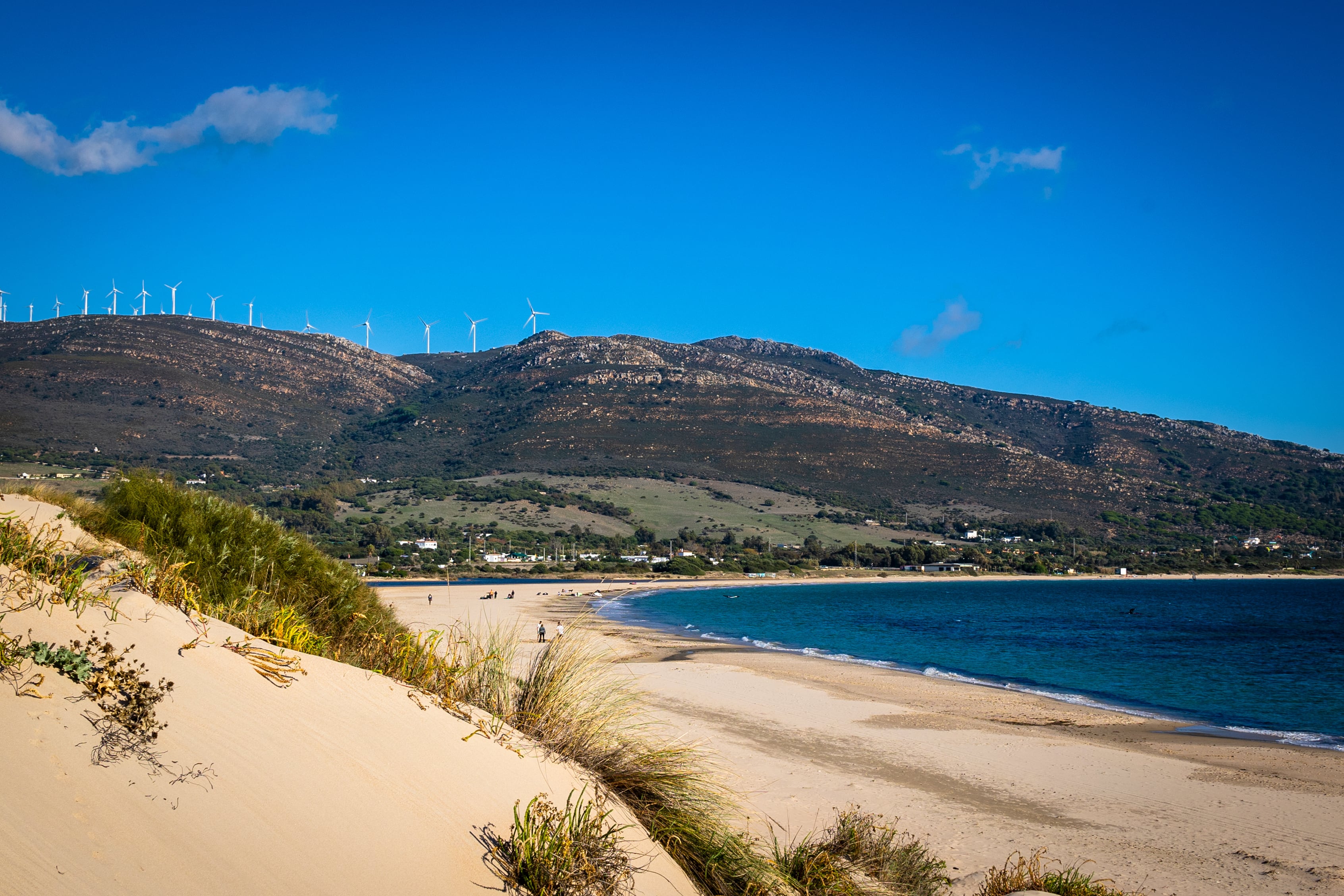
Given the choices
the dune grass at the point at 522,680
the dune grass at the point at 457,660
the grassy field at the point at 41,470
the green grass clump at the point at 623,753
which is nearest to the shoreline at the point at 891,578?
the grassy field at the point at 41,470

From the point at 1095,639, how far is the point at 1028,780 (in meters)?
30.4

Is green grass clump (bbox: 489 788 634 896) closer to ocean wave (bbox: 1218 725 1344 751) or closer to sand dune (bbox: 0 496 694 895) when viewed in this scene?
sand dune (bbox: 0 496 694 895)

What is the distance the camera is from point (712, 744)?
12.2 metres

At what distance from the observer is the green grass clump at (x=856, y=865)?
5.21 meters

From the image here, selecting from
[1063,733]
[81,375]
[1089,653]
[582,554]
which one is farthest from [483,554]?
[1063,733]


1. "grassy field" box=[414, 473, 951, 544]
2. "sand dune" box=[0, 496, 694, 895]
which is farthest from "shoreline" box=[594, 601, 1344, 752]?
"grassy field" box=[414, 473, 951, 544]

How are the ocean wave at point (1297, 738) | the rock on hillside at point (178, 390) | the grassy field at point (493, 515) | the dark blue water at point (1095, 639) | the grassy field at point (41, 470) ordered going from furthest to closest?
the grassy field at point (493, 515) → the rock on hillside at point (178, 390) → the grassy field at point (41, 470) → the dark blue water at point (1095, 639) → the ocean wave at point (1297, 738)

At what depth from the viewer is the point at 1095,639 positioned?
128 ft

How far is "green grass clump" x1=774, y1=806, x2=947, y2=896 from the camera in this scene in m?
5.21

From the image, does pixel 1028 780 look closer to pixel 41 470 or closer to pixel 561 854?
pixel 561 854

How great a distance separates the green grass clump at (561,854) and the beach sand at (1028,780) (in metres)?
1.76

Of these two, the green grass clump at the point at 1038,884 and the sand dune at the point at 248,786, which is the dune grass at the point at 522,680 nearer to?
the green grass clump at the point at 1038,884

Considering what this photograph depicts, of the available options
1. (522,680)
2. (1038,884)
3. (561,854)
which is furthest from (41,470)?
(1038,884)

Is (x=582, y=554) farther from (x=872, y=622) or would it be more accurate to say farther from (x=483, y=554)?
(x=872, y=622)
